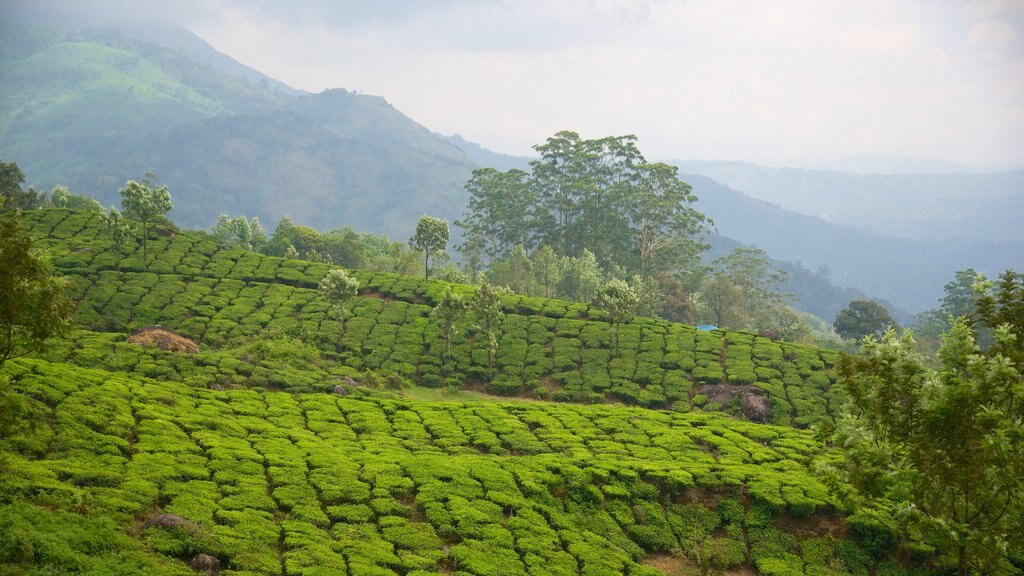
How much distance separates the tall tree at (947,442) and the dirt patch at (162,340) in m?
36.5

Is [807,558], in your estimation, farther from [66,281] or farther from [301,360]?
[301,360]

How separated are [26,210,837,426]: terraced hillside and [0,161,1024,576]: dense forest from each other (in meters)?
0.23

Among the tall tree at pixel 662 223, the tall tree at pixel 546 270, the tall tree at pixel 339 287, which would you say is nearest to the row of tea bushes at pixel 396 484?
the tall tree at pixel 339 287

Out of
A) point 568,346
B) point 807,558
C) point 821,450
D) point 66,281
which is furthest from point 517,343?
point 66,281

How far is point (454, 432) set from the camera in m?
33.7

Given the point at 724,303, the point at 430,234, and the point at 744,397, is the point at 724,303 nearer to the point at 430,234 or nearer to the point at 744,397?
the point at 430,234

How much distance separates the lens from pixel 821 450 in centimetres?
3403

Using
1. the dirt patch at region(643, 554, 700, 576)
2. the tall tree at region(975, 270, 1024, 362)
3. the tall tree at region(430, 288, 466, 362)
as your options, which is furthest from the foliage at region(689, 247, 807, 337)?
the tall tree at region(975, 270, 1024, 362)

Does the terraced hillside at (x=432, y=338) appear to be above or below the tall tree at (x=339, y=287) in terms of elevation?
below

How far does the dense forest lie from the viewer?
58.3 feet

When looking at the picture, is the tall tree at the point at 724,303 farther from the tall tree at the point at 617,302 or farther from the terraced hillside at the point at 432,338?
the tall tree at the point at 617,302

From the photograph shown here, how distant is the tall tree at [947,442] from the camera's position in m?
16.1

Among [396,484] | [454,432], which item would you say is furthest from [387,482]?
[454,432]

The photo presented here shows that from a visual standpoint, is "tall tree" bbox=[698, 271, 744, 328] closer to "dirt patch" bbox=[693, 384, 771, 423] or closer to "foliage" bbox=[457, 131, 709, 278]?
"foliage" bbox=[457, 131, 709, 278]
